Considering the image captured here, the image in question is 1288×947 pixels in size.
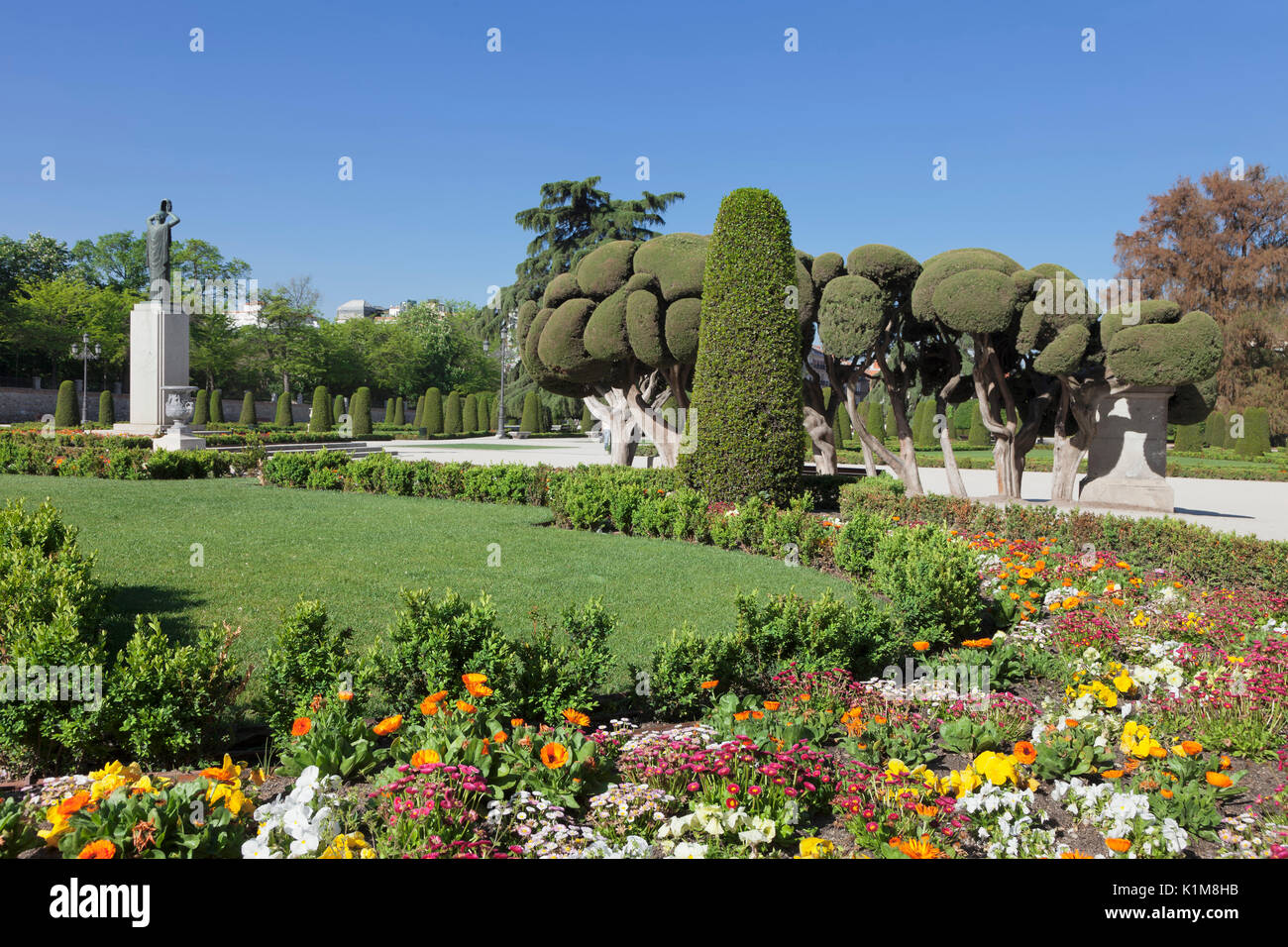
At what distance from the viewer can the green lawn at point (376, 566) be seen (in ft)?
20.1

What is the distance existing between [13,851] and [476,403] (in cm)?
4748

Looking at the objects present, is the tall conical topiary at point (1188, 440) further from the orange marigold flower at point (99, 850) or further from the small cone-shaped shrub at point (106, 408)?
the small cone-shaped shrub at point (106, 408)

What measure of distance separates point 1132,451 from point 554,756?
46.8 ft

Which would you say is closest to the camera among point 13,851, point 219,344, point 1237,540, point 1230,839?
point 13,851

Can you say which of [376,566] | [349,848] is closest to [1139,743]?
[349,848]

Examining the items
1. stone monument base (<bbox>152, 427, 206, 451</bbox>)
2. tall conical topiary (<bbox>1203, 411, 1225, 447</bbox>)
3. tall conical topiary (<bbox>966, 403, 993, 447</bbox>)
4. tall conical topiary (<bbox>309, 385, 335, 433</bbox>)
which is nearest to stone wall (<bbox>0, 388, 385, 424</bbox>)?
tall conical topiary (<bbox>309, 385, 335, 433</bbox>)

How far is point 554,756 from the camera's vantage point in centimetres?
298

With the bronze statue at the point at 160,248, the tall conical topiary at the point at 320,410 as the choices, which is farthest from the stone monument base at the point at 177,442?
the tall conical topiary at the point at 320,410

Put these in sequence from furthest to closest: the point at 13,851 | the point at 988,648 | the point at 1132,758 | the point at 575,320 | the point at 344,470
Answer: the point at 575,320, the point at 344,470, the point at 988,648, the point at 1132,758, the point at 13,851

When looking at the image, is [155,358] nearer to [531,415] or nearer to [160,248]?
[160,248]

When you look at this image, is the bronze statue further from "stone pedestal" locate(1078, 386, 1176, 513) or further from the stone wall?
"stone pedestal" locate(1078, 386, 1176, 513)
